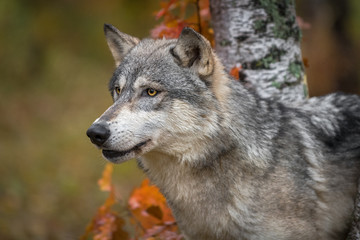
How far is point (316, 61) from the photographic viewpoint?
11.1m

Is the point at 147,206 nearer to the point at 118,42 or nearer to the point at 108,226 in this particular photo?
the point at 108,226

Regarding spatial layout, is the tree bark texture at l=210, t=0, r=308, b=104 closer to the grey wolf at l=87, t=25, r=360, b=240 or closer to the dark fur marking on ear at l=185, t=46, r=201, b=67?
the grey wolf at l=87, t=25, r=360, b=240

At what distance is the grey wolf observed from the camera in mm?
3768

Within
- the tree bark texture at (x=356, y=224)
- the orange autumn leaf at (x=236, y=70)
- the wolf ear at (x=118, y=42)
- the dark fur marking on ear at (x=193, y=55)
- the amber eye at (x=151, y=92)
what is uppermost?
the wolf ear at (x=118, y=42)

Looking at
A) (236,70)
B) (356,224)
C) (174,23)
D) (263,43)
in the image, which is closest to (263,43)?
(263,43)

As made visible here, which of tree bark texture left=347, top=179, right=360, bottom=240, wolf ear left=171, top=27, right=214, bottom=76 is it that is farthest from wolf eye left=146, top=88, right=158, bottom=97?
tree bark texture left=347, top=179, right=360, bottom=240

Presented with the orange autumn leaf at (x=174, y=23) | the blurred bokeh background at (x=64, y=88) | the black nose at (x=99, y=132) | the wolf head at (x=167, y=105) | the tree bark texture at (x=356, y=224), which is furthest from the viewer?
the blurred bokeh background at (x=64, y=88)

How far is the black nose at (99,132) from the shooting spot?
139 inches

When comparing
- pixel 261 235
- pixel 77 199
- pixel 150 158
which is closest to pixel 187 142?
pixel 150 158

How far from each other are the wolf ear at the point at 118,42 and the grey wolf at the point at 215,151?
0.31 m

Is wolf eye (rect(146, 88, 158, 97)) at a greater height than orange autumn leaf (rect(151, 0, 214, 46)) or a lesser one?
lesser

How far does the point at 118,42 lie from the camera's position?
181 inches

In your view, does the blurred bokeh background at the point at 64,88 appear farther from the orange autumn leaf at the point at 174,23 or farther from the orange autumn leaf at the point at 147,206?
the orange autumn leaf at the point at 174,23

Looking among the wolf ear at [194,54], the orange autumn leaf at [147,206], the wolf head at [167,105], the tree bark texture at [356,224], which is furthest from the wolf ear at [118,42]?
the tree bark texture at [356,224]
